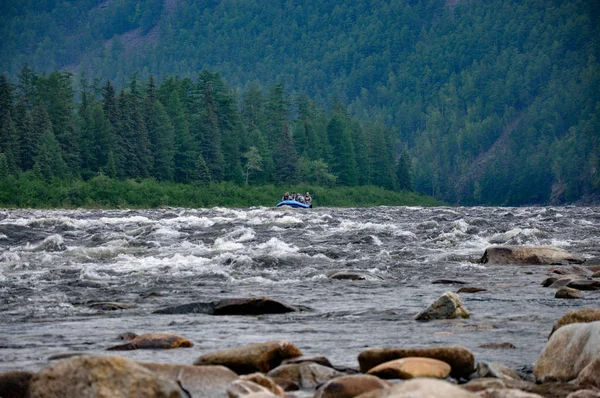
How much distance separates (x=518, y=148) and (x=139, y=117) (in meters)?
135

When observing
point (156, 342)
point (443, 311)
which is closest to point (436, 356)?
point (156, 342)

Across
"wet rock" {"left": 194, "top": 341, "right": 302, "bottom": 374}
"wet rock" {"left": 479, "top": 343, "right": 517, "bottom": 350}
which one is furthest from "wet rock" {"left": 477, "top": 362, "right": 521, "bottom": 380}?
"wet rock" {"left": 194, "top": 341, "right": 302, "bottom": 374}

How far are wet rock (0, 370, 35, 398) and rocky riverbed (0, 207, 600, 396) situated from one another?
53.1 inches

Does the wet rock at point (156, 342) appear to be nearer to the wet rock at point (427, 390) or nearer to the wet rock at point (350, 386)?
the wet rock at point (350, 386)

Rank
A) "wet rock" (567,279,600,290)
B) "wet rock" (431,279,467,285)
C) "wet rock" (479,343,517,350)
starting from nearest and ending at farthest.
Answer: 1. "wet rock" (479,343,517,350)
2. "wet rock" (567,279,600,290)
3. "wet rock" (431,279,467,285)

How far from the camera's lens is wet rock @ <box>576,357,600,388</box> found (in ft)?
19.6

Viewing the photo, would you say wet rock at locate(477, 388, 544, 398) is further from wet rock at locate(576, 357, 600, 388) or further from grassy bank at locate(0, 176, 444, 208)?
grassy bank at locate(0, 176, 444, 208)

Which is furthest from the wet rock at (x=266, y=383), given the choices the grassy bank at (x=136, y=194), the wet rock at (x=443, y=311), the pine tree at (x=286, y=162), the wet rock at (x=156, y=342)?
the pine tree at (x=286, y=162)

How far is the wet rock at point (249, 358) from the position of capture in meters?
6.83

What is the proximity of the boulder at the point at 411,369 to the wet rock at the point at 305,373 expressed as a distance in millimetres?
372

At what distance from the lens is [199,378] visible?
5.83 metres

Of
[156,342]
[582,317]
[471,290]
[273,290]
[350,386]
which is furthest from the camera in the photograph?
[273,290]

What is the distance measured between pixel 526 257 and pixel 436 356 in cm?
1157

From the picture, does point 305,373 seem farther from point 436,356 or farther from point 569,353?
point 569,353
